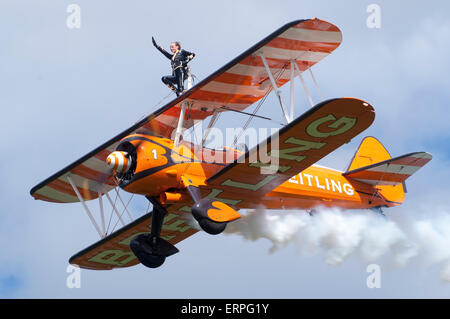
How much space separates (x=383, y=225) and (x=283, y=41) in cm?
512

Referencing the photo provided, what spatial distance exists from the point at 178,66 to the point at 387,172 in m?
4.57

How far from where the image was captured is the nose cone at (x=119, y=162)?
14.4 meters

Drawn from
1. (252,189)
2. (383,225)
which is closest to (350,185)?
(383,225)

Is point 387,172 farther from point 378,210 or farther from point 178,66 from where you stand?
point 178,66

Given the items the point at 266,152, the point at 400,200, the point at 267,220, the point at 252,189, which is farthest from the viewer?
the point at 400,200

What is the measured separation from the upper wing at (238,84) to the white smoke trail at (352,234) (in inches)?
85.9

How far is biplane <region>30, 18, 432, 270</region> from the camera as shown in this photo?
13922mm

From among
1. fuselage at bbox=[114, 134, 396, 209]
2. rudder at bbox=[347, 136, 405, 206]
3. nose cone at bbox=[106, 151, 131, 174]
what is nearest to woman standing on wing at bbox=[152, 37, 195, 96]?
fuselage at bbox=[114, 134, 396, 209]

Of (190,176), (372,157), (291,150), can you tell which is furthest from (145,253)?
(372,157)

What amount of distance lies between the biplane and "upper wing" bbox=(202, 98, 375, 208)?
2cm

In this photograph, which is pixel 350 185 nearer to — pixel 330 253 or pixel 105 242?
pixel 330 253

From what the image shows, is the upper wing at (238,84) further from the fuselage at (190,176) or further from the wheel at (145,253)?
the wheel at (145,253)

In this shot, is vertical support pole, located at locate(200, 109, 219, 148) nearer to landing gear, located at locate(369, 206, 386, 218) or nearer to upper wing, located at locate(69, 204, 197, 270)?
upper wing, located at locate(69, 204, 197, 270)

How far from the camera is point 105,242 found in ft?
56.6
